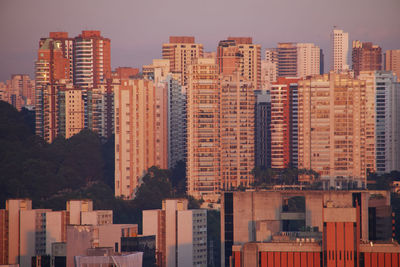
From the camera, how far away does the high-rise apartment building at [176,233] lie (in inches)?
3452

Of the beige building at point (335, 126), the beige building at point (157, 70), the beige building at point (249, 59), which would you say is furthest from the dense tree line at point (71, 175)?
the beige building at point (249, 59)

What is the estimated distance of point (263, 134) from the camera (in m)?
135

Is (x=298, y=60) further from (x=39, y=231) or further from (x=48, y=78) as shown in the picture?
(x=39, y=231)

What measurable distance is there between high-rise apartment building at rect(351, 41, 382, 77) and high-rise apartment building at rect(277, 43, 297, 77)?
1053 inches

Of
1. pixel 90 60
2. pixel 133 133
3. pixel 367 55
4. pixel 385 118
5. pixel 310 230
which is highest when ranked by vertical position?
pixel 367 55

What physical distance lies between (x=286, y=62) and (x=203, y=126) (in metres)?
73.5

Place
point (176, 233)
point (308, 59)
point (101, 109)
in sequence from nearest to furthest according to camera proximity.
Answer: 1. point (176, 233)
2. point (101, 109)
3. point (308, 59)

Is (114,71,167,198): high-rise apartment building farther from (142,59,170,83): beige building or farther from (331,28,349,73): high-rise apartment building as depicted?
(331,28,349,73): high-rise apartment building

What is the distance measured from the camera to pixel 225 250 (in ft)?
254

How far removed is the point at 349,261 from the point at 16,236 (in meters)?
37.8

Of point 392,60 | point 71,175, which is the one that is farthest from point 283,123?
point 392,60

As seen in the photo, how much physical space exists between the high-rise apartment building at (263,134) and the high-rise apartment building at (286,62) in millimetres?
55711

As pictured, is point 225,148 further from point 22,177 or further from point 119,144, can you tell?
point 22,177

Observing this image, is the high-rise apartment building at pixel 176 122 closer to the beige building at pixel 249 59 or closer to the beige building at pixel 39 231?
the beige building at pixel 249 59
